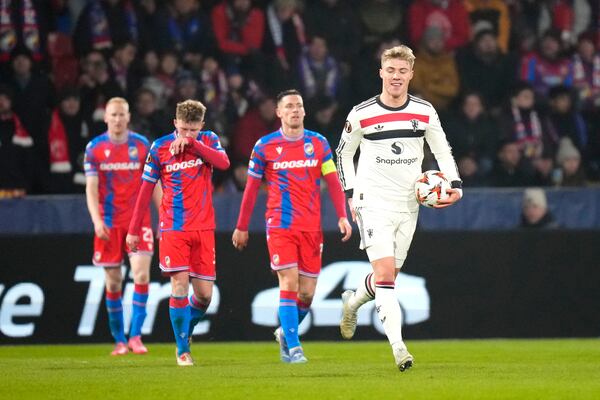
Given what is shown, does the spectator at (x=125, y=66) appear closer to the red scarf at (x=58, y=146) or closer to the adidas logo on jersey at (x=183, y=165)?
the red scarf at (x=58, y=146)

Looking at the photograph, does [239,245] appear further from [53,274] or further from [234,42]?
[234,42]

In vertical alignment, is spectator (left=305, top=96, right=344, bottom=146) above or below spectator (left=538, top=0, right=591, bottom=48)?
below

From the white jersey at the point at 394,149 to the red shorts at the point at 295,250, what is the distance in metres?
1.48

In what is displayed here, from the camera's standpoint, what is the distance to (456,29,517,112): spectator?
62.3 feet

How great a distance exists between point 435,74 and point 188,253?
8067 millimetres

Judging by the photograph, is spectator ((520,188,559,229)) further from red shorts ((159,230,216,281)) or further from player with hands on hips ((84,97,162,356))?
red shorts ((159,230,216,281))

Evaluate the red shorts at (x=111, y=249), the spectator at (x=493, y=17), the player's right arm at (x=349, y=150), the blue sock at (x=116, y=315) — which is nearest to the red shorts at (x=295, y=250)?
the player's right arm at (x=349, y=150)

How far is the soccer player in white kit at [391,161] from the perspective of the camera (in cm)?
1022

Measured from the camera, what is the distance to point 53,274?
14930 mm

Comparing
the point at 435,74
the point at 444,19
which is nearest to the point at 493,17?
the point at 444,19

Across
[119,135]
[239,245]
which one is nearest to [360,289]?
[239,245]

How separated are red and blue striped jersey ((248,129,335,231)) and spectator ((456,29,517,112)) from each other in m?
7.45

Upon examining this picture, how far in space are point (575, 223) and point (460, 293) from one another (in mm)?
1690

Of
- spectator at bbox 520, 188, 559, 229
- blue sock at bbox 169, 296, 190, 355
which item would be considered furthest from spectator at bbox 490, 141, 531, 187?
blue sock at bbox 169, 296, 190, 355
